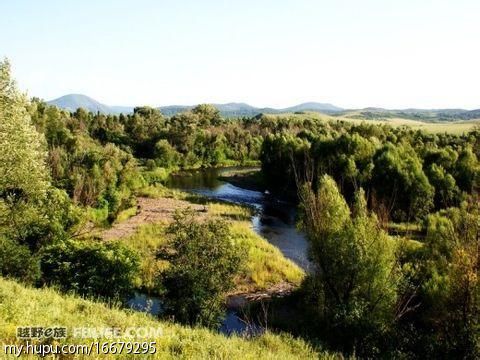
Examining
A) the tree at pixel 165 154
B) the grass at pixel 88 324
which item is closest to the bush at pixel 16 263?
the grass at pixel 88 324

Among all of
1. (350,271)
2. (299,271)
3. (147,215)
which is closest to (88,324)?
(350,271)

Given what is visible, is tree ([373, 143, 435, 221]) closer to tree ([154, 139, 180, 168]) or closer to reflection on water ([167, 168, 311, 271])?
reflection on water ([167, 168, 311, 271])

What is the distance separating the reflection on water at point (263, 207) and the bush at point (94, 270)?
14.8 metres

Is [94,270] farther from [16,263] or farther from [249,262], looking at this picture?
[249,262]

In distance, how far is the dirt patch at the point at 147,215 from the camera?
4659 centimetres

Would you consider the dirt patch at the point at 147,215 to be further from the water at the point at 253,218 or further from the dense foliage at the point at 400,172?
the dense foliage at the point at 400,172

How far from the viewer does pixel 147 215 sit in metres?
56.9

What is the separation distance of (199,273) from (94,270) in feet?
22.3

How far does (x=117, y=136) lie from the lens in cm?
12350

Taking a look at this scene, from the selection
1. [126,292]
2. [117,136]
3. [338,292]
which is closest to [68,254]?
[126,292]

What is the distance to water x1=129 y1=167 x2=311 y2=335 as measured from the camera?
1115 inches

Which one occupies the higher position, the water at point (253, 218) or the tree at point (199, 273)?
the tree at point (199, 273)

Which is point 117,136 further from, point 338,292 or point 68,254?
point 338,292

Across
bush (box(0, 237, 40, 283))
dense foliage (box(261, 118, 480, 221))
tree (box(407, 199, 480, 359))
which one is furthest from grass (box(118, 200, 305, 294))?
tree (box(407, 199, 480, 359))
